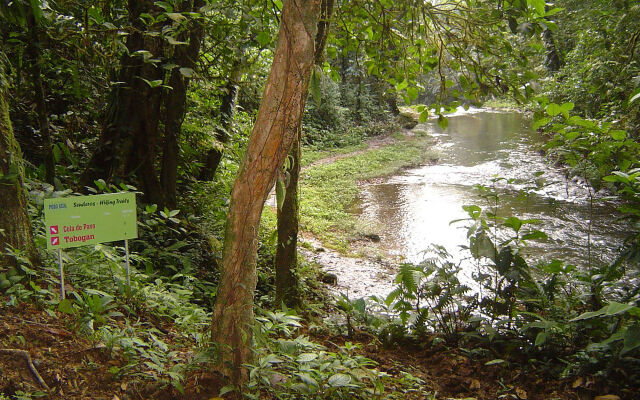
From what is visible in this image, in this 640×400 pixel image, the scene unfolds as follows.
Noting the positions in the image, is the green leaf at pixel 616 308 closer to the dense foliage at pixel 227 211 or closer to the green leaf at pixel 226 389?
the dense foliage at pixel 227 211

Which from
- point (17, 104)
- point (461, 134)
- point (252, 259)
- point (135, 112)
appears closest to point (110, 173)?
point (135, 112)

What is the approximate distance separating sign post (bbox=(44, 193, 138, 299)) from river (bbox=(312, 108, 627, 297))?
2991 millimetres

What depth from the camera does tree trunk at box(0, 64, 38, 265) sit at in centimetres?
258

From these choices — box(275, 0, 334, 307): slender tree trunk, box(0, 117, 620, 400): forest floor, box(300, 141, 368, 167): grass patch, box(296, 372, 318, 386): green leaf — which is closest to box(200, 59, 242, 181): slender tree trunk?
box(275, 0, 334, 307): slender tree trunk

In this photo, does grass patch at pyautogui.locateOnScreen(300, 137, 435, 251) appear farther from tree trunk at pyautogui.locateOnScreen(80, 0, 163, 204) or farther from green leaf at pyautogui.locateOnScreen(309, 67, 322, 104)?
green leaf at pyautogui.locateOnScreen(309, 67, 322, 104)

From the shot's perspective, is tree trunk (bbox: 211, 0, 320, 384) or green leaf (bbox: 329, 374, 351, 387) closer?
tree trunk (bbox: 211, 0, 320, 384)

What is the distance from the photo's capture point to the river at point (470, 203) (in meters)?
7.12

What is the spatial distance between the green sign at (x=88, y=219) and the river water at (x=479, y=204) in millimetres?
2733

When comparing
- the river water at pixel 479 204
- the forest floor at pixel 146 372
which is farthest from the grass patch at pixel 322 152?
the forest floor at pixel 146 372

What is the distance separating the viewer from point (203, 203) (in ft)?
19.1

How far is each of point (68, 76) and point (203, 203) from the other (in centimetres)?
215

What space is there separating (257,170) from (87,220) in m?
1.36

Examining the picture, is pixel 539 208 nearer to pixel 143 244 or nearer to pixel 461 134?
pixel 143 244

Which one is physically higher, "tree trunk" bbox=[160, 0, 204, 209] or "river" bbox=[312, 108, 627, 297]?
"tree trunk" bbox=[160, 0, 204, 209]
